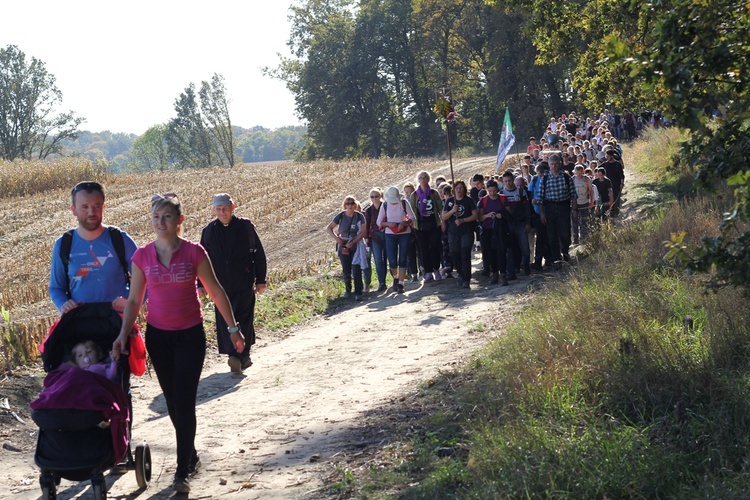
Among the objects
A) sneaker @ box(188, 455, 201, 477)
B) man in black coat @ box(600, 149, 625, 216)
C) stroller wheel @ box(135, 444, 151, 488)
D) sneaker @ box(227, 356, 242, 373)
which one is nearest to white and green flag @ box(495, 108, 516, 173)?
man in black coat @ box(600, 149, 625, 216)

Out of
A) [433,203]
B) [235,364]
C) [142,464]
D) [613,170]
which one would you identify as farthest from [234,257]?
[613,170]

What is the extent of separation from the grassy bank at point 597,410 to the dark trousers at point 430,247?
7.46 meters

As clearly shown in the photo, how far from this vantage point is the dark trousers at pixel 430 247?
1658 cm

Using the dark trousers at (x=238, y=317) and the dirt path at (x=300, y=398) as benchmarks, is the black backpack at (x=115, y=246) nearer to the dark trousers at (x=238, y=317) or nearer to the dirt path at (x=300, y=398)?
the dirt path at (x=300, y=398)

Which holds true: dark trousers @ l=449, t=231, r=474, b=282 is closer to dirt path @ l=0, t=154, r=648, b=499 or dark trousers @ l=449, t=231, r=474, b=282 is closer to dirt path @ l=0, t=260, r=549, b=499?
dirt path @ l=0, t=260, r=549, b=499

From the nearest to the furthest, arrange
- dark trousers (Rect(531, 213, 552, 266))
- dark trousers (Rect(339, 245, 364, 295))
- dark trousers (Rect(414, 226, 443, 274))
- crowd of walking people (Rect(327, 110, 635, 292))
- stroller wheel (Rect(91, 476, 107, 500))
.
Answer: stroller wheel (Rect(91, 476, 107, 500))
crowd of walking people (Rect(327, 110, 635, 292))
dark trousers (Rect(339, 245, 364, 295))
dark trousers (Rect(531, 213, 552, 266))
dark trousers (Rect(414, 226, 443, 274))

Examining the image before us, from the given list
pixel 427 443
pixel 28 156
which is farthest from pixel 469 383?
pixel 28 156

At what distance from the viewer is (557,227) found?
52.3 feet

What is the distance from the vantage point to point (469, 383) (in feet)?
25.9

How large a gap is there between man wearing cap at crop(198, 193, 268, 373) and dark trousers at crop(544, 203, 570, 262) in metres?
7.09

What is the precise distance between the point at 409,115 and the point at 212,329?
67.4m

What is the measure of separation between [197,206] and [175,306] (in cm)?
2697

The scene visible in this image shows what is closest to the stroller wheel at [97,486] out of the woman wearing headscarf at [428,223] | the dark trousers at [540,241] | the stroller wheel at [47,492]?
the stroller wheel at [47,492]

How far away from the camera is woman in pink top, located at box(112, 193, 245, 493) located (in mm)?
6203
